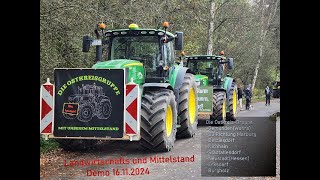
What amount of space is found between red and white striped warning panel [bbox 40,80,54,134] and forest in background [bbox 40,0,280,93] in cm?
11

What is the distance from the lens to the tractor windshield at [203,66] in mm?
8477

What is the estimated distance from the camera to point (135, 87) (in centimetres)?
466

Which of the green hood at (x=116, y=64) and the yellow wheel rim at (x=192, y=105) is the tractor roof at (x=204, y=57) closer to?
the yellow wheel rim at (x=192, y=105)

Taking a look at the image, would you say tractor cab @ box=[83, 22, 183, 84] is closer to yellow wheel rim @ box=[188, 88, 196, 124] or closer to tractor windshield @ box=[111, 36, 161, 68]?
tractor windshield @ box=[111, 36, 161, 68]

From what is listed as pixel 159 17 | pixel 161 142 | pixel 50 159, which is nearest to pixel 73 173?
pixel 50 159

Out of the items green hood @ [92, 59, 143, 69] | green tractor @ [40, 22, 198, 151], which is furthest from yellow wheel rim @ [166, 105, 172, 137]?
green hood @ [92, 59, 143, 69]

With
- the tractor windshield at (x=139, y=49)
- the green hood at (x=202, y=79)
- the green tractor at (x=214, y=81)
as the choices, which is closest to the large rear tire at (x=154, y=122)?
the tractor windshield at (x=139, y=49)

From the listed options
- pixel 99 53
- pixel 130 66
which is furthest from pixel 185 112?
pixel 99 53

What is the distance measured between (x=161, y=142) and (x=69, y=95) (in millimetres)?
Result: 1159

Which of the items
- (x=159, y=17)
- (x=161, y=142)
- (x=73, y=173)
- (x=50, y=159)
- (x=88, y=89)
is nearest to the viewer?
(x=73, y=173)

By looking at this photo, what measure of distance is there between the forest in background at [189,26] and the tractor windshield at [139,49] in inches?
12.6
